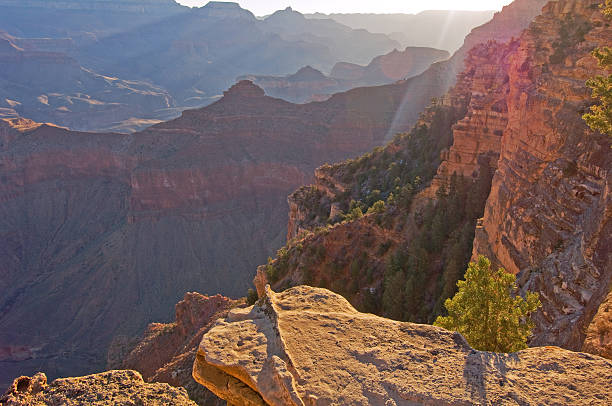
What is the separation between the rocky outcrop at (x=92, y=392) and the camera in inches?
220

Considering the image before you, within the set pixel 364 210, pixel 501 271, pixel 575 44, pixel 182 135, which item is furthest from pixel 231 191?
pixel 501 271

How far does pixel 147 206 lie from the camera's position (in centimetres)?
6506

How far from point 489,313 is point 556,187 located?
22.2 feet

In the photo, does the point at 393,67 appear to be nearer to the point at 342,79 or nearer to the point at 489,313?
the point at 342,79

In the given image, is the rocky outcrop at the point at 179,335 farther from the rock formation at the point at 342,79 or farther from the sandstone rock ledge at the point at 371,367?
the rock formation at the point at 342,79

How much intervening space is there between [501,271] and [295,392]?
211 inches

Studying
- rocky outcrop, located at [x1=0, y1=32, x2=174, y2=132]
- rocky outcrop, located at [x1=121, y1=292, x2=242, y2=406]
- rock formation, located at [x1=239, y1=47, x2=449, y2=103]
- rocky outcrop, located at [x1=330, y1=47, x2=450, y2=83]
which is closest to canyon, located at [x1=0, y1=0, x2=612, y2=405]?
rocky outcrop, located at [x1=121, y1=292, x2=242, y2=406]

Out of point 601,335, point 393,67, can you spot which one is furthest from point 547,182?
point 393,67

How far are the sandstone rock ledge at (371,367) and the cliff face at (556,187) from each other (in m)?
1.83

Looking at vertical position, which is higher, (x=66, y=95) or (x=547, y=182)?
(x=547, y=182)

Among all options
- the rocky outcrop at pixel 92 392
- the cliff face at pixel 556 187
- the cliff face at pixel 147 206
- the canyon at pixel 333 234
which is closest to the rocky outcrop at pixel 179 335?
the canyon at pixel 333 234

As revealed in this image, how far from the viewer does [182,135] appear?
72.8 metres

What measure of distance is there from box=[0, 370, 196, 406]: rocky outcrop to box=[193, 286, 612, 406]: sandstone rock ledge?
0.57 metres

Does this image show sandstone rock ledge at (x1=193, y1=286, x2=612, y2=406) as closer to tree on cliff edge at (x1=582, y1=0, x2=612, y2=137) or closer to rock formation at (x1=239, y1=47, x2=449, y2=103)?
tree on cliff edge at (x1=582, y1=0, x2=612, y2=137)
